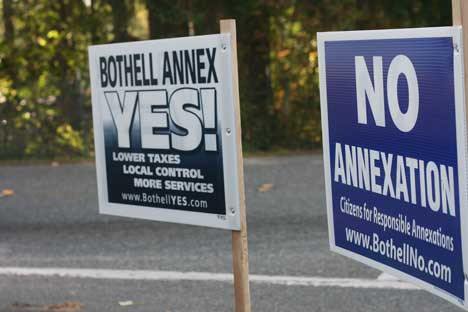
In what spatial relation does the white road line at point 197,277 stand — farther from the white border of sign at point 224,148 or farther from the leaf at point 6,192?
the leaf at point 6,192

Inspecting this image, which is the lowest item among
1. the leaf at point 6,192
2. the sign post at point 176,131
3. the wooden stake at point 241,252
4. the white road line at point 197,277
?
the white road line at point 197,277

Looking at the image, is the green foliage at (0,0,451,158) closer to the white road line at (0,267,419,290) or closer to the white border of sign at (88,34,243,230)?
the white road line at (0,267,419,290)

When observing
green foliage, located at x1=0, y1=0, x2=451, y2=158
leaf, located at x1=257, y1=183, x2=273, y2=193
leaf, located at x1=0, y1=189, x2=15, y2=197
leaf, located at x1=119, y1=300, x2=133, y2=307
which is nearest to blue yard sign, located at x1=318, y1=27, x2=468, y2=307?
leaf, located at x1=119, y1=300, x2=133, y2=307

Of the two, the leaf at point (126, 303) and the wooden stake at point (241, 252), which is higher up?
the wooden stake at point (241, 252)

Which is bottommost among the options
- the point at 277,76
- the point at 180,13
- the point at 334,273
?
the point at 334,273

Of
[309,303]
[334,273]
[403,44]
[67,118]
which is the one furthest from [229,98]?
[67,118]

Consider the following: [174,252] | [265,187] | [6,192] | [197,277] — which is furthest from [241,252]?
[6,192]

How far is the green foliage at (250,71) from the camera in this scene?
16.3 meters

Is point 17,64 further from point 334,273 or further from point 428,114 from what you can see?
point 428,114

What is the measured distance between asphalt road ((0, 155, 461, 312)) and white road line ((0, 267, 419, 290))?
0.10 m

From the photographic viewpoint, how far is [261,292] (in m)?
7.54

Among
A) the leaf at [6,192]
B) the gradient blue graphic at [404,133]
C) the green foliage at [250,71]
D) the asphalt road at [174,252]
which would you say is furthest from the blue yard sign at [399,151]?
the green foliage at [250,71]

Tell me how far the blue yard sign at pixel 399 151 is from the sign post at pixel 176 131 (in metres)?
0.68

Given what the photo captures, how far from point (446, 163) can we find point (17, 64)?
15.4m
